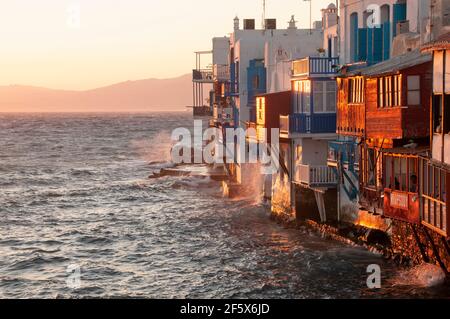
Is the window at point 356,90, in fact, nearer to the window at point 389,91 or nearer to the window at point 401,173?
the window at point 389,91

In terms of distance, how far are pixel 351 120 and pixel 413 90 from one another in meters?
5.82

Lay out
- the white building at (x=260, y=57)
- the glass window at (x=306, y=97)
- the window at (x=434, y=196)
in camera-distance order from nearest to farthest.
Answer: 1. the window at (x=434, y=196)
2. the glass window at (x=306, y=97)
3. the white building at (x=260, y=57)

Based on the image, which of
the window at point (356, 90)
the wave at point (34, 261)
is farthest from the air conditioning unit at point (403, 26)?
the wave at point (34, 261)

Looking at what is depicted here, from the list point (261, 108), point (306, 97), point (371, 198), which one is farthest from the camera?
point (261, 108)

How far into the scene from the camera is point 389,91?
32.0 m

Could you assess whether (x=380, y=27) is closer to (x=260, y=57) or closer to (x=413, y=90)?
(x=413, y=90)

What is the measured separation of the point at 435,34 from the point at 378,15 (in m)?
6.90

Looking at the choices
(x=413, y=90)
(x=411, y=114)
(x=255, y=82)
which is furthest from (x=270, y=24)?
(x=411, y=114)

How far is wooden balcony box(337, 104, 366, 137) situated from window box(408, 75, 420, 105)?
385 cm

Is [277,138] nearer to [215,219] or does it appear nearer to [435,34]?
[215,219]

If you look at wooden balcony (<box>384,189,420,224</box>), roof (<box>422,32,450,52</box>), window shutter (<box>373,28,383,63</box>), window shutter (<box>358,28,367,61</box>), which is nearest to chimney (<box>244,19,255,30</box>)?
window shutter (<box>358,28,367,61</box>)

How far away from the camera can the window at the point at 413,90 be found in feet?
101

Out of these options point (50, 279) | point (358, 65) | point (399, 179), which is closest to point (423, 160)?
point (399, 179)

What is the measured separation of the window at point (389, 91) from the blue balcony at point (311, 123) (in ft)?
30.3
